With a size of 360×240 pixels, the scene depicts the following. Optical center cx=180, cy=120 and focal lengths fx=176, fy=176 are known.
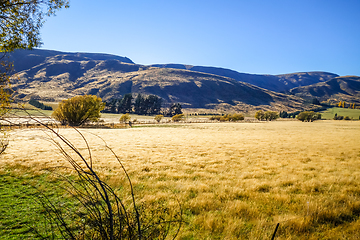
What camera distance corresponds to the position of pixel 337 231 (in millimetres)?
4223

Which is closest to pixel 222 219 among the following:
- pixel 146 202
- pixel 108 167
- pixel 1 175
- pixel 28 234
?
pixel 146 202

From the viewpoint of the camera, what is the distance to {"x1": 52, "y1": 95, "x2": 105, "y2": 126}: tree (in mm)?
43000

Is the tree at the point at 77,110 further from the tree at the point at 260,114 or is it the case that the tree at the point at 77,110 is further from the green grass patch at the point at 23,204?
the tree at the point at 260,114

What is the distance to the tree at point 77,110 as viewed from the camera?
4300cm

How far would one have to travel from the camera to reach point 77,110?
142 ft

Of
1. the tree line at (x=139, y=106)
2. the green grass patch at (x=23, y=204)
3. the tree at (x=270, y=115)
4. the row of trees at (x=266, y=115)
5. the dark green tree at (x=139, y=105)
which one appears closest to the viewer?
the green grass patch at (x=23, y=204)

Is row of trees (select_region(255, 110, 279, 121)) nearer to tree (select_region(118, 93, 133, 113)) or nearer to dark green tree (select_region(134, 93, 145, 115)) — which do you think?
dark green tree (select_region(134, 93, 145, 115))

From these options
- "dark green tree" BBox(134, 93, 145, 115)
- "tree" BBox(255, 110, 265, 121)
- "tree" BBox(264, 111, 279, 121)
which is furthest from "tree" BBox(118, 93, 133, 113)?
"tree" BBox(264, 111, 279, 121)

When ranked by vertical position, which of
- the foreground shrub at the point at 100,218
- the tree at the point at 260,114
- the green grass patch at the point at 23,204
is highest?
the tree at the point at 260,114

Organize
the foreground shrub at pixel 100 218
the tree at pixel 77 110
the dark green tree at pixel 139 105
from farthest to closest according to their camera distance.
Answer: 1. the dark green tree at pixel 139 105
2. the tree at pixel 77 110
3. the foreground shrub at pixel 100 218

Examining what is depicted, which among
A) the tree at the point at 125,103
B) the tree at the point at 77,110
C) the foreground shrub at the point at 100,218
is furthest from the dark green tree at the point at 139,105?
the foreground shrub at the point at 100,218

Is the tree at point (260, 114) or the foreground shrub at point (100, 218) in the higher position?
the tree at point (260, 114)

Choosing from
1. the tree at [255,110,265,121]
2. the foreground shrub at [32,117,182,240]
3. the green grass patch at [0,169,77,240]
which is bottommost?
the green grass patch at [0,169,77,240]

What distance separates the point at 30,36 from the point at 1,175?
6411 millimetres
